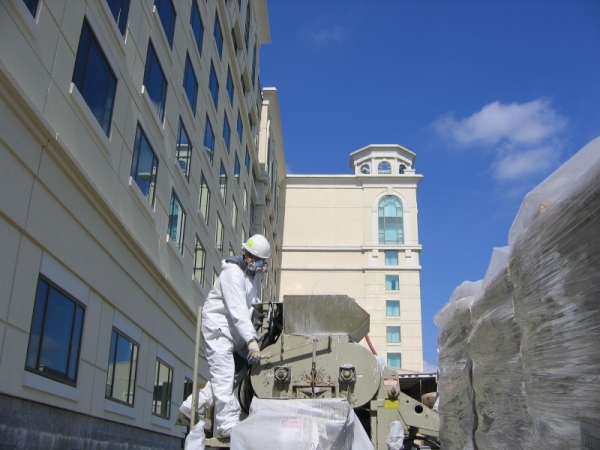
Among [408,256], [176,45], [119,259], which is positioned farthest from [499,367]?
[408,256]

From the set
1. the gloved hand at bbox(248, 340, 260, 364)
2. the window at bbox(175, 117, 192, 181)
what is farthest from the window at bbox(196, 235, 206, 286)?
the gloved hand at bbox(248, 340, 260, 364)

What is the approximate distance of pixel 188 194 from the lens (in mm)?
17875

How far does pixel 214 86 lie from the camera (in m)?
22.1

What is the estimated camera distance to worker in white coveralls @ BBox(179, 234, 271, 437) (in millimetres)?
5715

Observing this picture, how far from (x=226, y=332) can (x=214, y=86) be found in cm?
1711

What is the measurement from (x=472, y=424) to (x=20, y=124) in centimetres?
671

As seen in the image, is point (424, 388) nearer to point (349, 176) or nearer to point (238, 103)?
point (238, 103)

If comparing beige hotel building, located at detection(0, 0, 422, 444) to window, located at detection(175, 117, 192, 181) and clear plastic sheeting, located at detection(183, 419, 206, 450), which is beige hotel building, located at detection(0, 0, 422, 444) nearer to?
window, located at detection(175, 117, 192, 181)

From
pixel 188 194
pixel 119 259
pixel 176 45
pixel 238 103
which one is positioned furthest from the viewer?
pixel 238 103

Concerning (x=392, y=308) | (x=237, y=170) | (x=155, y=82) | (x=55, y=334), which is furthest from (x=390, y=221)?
(x=55, y=334)

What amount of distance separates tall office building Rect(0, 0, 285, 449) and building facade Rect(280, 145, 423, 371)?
84.7 ft

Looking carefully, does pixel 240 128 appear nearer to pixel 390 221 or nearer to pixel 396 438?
pixel 390 221

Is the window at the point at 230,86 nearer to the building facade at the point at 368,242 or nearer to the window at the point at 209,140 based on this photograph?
the window at the point at 209,140

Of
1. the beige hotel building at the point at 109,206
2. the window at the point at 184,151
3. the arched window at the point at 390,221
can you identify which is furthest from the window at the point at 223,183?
the arched window at the point at 390,221
